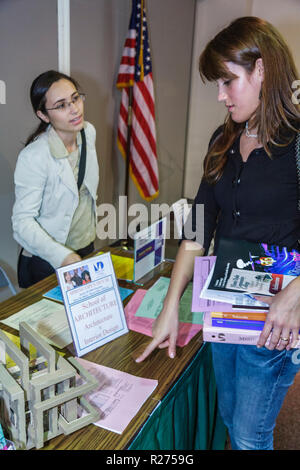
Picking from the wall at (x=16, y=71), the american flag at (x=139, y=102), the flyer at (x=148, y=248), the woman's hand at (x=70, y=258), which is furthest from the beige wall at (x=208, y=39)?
the woman's hand at (x=70, y=258)

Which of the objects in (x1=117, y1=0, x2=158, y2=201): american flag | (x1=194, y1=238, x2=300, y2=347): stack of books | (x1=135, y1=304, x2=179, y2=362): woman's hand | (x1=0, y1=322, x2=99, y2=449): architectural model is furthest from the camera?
(x1=117, y1=0, x2=158, y2=201): american flag

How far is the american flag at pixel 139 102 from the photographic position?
3449mm

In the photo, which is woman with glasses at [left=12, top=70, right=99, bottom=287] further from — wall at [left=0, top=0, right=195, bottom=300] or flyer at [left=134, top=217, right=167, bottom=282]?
wall at [left=0, top=0, right=195, bottom=300]

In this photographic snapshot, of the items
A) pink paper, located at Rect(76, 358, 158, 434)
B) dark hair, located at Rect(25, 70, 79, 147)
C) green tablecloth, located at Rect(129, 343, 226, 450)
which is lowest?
green tablecloth, located at Rect(129, 343, 226, 450)

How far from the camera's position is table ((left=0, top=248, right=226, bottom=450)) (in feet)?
3.26

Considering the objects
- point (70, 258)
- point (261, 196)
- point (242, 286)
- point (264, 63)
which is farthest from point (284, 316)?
point (70, 258)

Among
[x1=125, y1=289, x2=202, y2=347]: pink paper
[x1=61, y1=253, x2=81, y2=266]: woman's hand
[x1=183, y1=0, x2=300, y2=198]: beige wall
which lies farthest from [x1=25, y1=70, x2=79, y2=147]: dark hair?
[x1=183, y1=0, x2=300, y2=198]: beige wall

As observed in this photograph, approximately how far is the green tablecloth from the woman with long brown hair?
12 centimetres

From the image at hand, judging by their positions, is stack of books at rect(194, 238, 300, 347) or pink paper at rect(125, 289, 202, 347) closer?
stack of books at rect(194, 238, 300, 347)

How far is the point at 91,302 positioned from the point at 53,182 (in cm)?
92

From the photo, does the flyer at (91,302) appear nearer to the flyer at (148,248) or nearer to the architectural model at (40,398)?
the architectural model at (40,398)

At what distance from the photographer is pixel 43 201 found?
205cm

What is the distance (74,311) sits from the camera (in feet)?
4.03

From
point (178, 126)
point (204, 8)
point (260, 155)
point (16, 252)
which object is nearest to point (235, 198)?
point (260, 155)
